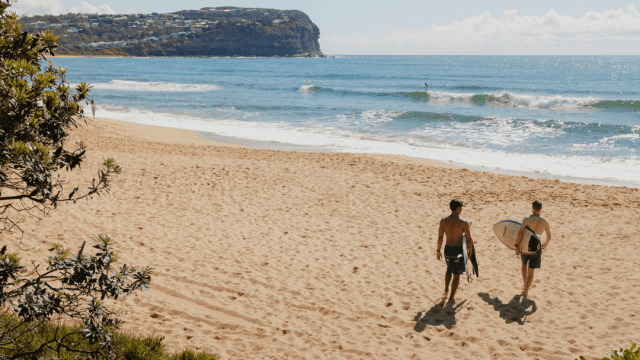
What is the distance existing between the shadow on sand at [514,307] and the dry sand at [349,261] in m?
0.03

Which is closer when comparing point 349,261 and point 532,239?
point 532,239

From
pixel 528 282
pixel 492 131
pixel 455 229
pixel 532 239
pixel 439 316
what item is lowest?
pixel 439 316

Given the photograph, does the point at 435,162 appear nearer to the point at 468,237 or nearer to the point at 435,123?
the point at 435,123

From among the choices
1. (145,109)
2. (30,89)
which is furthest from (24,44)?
(145,109)

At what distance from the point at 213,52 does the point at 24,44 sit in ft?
610

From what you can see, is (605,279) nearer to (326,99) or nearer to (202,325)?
(202,325)

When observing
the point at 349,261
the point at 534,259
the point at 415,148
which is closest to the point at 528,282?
the point at 534,259

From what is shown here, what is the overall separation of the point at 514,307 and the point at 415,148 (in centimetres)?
1496

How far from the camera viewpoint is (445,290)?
661cm

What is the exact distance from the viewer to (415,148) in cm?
2081

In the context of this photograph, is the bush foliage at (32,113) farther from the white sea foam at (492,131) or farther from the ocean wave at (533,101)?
the ocean wave at (533,101)

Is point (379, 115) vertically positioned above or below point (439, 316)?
above

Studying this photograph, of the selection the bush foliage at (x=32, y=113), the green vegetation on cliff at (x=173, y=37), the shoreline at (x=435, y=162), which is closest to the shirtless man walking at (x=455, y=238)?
the bush foliage at (x=32, y=113)

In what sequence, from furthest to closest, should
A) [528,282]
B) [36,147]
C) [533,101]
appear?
[533,101] < [528,282] < [36,147]
